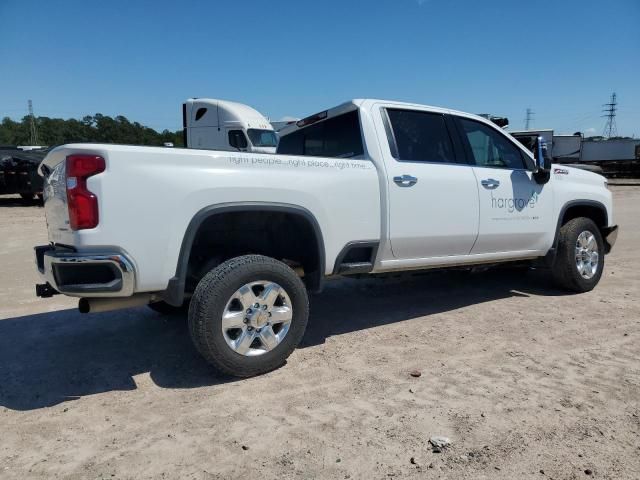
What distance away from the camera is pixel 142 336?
423 cm

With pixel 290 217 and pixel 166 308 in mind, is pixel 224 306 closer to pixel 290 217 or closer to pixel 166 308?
pixel 290 217

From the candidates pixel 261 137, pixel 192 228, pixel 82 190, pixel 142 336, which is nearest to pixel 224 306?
pixel 192 228

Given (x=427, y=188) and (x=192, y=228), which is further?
(x=427, y=188)

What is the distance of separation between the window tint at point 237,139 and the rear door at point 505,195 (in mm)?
11006

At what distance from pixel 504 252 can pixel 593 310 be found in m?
1.06

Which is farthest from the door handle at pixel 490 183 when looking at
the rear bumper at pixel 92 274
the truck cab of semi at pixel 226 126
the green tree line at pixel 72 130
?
the green tree line at pixel 72 130

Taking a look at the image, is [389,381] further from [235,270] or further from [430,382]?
[235,270]

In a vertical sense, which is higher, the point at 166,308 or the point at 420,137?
the point at 420,137

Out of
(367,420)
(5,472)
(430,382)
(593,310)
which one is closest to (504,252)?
(593,310)

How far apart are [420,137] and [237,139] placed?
1144 centimetres

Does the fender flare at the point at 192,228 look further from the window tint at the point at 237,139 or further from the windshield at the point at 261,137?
the windshield at the point at 261,137

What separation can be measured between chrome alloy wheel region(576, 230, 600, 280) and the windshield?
37.4ft

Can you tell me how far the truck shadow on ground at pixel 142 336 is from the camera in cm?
331

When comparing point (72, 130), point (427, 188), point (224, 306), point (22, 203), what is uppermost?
point (72, 130)
